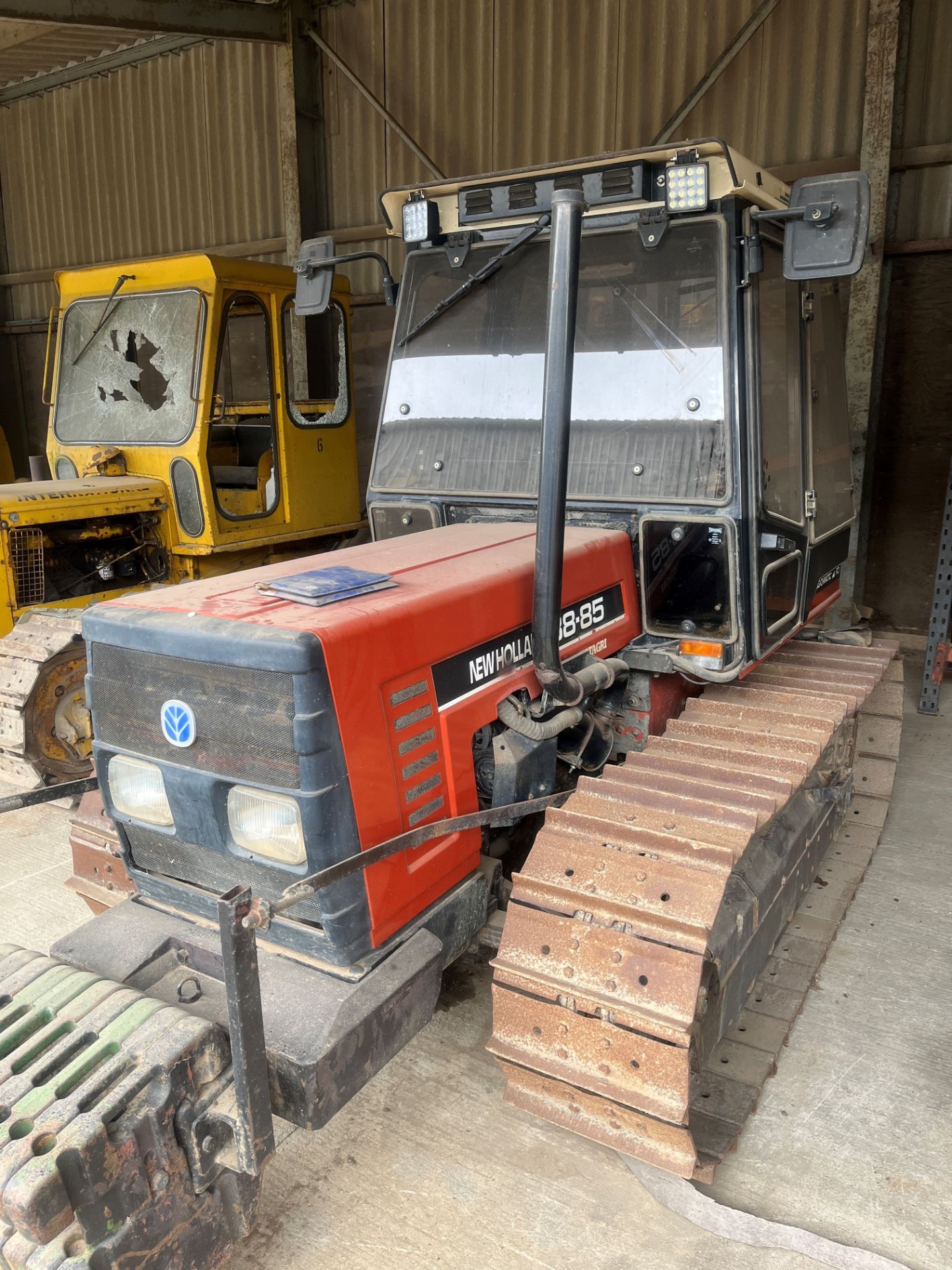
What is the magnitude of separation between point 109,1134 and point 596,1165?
1248 millimetres

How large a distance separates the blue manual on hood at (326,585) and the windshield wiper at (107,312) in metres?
3.73

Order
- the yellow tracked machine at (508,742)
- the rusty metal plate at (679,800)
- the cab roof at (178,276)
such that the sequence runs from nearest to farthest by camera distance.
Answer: the yellow tracked machine at (508,742), the rusty metal plate at (679,800), the cab roof at (178,276)

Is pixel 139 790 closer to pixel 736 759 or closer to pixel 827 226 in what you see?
pixel 736 759

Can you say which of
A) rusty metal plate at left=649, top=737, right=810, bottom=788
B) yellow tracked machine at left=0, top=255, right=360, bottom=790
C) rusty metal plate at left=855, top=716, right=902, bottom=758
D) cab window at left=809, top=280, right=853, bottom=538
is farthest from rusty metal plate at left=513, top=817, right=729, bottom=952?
yellow tracked machine at left=0, top=255, right=360, bottom=790

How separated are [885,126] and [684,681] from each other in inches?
188

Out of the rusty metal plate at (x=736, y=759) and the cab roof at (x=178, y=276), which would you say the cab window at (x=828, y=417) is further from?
the cab roof at (x=178, y=276)

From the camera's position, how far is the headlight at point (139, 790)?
2.23 metres

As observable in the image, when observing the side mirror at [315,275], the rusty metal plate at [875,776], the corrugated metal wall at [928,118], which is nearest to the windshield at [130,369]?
the side mirror at [315,275]

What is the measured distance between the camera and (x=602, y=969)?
Answer: 6.97ft

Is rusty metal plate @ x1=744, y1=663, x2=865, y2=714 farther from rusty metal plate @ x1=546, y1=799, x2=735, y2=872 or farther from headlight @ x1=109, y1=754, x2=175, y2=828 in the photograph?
headlight @ x1=109, y1=754, x2=175, y2=828

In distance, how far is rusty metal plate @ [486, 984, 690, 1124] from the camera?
2039mm

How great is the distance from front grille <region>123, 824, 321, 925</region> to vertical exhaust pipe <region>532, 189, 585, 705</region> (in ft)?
2.82

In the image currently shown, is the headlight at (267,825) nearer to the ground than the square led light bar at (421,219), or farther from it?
nearer to the ground

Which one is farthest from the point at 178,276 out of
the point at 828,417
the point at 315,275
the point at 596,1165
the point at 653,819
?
the point at 596,1165
